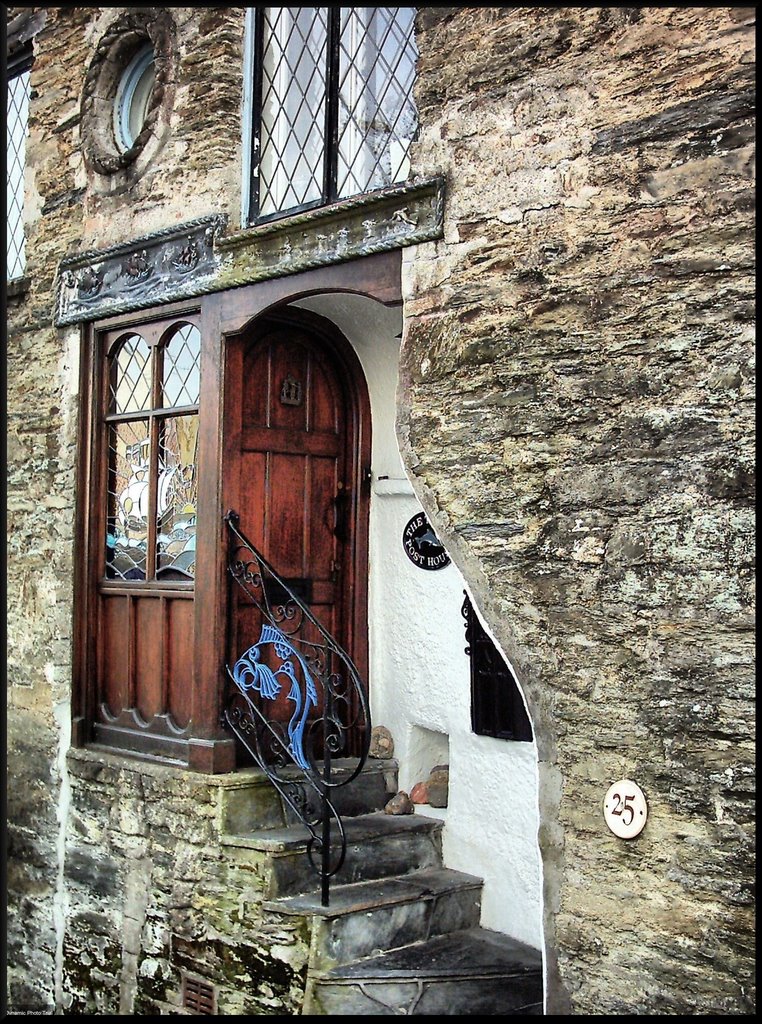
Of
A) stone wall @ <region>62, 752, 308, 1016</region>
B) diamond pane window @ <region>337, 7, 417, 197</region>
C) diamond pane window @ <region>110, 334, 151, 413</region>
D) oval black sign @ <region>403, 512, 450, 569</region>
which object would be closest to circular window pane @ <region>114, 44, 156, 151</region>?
diamond pane window @ <region>110, 334, 151, 413</region>

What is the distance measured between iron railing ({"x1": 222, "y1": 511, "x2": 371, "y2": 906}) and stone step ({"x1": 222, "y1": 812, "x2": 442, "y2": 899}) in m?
0.08

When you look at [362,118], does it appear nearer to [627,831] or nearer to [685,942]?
[627,831]

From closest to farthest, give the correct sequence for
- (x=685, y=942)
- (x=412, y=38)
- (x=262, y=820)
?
(x=685, y=942) → (x=412, y=38) → (x=262, y=820)

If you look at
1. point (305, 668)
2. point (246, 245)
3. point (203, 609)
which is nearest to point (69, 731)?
point (203, 609)

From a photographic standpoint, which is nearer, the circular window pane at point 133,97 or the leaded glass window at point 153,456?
the leaded glass window at point 153,456

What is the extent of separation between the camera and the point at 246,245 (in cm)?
588

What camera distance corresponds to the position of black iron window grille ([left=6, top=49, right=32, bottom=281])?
7566 mm

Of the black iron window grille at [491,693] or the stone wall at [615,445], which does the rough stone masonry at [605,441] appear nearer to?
the stone wall at [615,445]

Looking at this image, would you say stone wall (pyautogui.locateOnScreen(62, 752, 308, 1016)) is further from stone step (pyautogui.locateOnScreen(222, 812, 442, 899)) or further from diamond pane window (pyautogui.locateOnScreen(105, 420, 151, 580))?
diamond pane window (pyautogui.locateOnScreen(105, 420, 151, 580))

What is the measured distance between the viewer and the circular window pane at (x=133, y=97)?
6.72 m

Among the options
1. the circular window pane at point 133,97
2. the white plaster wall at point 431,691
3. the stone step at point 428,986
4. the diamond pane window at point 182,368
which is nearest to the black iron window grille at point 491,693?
the white plaster wall at point 431,691

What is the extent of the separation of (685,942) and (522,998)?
116 cm

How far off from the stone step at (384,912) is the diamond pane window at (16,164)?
4379 mm

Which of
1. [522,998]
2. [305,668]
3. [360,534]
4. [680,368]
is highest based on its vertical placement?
[680,368]
